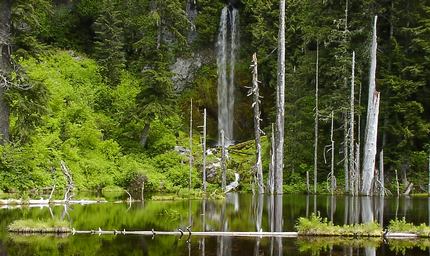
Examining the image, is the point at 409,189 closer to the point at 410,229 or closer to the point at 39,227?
the point at 410,229

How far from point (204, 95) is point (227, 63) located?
423 centimetres

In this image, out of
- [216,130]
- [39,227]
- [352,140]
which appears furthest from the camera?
[216,130]

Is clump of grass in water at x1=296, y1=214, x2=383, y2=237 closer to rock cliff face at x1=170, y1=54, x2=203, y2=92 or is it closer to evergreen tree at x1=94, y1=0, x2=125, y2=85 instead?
evergreen tree at x1=94, y1=0, x2=125, y2=85

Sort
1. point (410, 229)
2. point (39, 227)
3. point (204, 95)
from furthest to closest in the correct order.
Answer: point (204, 95) < point (39, 227) < point (410, 229)

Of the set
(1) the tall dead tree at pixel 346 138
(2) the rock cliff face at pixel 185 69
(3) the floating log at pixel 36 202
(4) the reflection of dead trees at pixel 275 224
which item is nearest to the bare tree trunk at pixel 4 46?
(3) the floating log at pixel 36 202

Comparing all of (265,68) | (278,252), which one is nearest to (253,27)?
(265,68)

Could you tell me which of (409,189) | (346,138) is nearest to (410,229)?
(346,138)

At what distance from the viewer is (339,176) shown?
39219 millimetres

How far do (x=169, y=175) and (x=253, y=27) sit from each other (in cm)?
1695

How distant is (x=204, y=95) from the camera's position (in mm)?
50000

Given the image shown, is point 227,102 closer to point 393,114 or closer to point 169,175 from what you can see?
point 169,175

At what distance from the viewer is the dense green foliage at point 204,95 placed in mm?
36531

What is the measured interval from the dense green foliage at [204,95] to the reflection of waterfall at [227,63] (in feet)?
2.08

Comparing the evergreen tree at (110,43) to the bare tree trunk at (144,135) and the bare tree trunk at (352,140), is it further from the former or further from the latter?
the bare tree trunk at (352,140)
